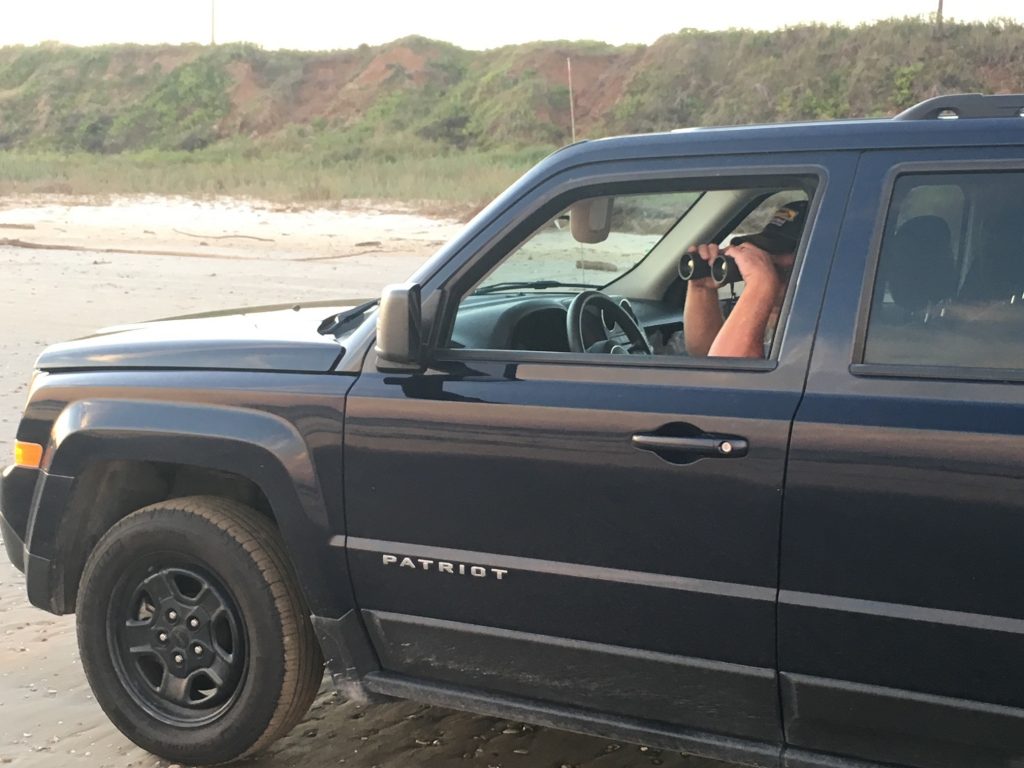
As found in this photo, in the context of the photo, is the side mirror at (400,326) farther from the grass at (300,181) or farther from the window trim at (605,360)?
the grass at (300,181)

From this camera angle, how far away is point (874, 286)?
300 centimetres

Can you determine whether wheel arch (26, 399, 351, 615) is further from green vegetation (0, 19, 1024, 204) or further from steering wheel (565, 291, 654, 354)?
green vegetation (0, 19, 1024, 204)

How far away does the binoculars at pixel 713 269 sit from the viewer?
11.6 ft

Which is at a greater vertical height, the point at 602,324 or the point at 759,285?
the point at 759,285

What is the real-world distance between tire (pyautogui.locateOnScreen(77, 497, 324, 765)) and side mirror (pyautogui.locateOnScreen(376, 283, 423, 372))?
73cm

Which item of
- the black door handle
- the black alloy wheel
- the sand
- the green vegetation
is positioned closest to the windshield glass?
the black door handle

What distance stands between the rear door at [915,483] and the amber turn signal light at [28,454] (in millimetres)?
2221

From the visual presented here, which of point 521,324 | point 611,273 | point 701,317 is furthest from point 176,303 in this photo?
point 701,317

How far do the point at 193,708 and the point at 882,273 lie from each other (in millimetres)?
2229

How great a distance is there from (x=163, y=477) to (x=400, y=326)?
1166mm

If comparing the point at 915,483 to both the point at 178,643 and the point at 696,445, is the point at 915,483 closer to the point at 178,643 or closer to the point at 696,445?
the point at 696,445

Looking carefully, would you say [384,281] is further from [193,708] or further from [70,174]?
[70,174]

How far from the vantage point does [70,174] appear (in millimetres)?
37000

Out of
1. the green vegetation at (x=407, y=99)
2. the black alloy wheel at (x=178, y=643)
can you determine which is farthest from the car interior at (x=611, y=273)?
the green vegetation at (x=407, y=99)
